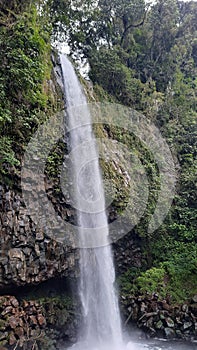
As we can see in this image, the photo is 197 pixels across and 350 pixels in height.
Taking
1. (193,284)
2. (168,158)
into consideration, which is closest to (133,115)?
(168,158)

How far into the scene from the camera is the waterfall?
286 inches

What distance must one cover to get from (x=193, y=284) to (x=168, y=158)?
538cm

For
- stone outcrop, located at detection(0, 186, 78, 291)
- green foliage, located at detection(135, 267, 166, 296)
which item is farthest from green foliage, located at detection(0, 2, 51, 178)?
green foliage, located at detection(135, 267, 166, 296)

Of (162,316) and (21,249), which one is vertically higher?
(21,249)

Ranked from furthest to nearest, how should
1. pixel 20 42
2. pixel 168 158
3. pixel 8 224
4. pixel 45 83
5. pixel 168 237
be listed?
pixel 168 158 < pixel 168 237 < pixel 45 83 < pixel 20 42 < pixel 8 224

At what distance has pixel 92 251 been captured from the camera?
26.4 ft

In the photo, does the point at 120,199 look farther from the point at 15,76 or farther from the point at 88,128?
the point at 15,76

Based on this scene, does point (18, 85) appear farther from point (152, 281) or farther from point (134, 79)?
point (134, 79)

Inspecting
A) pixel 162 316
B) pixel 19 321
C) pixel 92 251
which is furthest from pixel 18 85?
pixel 162 316

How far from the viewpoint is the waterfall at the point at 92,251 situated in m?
7.26

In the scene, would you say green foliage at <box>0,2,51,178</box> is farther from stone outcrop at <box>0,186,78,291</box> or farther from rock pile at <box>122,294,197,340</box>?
rock pile at <box>122,294,197,340</box>

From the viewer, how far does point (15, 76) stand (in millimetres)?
6832

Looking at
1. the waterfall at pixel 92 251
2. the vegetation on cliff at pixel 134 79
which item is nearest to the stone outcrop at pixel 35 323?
the waterfall at pixel 92 251

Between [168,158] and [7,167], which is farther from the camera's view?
[168,158]
